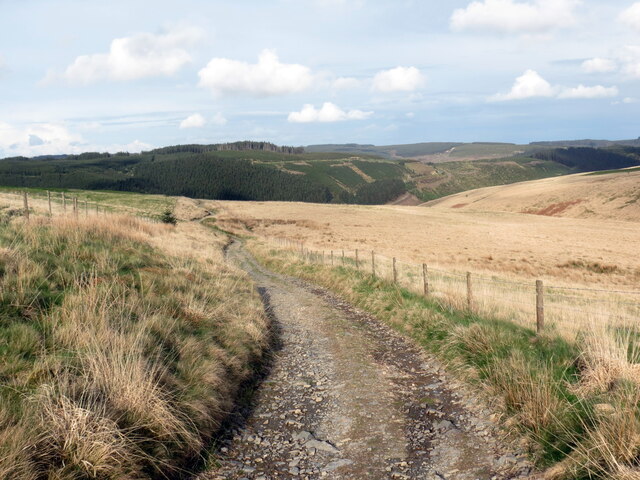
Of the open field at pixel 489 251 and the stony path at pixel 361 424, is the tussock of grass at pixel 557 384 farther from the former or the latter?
the open field at pixel 489 251

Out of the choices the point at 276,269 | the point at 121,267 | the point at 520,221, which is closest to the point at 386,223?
the point at 520,221

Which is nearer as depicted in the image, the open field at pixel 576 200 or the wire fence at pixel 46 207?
the wire fence at pixel 46 207

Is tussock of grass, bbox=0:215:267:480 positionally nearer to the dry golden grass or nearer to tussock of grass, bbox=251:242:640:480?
tussock of grass, bbox=251:242:640:480

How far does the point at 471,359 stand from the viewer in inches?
339

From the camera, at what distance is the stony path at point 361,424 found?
5.57 m

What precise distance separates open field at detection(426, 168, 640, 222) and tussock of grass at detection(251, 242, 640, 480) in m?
86.4

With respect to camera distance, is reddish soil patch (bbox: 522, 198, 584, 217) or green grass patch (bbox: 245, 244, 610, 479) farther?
reddish soil patch (bbox: 522, 198, 584, 217)

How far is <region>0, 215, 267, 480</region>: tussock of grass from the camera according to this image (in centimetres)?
462

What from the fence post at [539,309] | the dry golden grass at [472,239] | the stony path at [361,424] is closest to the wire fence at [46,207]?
the stony path at [361,424]

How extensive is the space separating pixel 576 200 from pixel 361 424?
357ft

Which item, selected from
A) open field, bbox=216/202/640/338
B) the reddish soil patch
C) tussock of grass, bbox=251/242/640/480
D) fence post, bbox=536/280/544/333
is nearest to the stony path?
tussock of grass, bbox=251/242/640/480

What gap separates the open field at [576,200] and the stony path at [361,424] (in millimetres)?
87990

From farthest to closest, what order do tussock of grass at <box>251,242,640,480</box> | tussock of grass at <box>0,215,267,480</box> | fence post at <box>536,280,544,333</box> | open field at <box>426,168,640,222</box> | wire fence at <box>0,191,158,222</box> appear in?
1. open field at <box>426,168,640,222</box>
2. wire fence at <box>0,191,158,222</box>
3. fence post at <box>536,280,544,333</box>
4. tussock of grass at <box>251,242,640,480</box>
5. tussock of grass at <box>0,215,267,480</box>

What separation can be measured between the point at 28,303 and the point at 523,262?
4188cm
